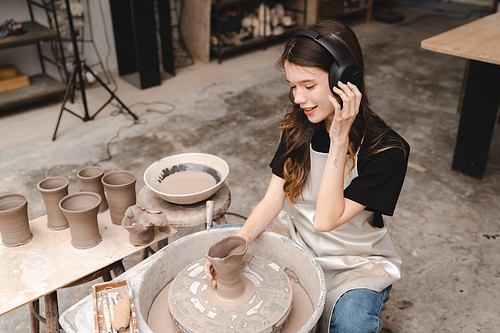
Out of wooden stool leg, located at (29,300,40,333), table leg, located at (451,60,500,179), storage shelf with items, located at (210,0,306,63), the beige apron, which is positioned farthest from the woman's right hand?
storage shelf with items, located at (210,0,306,63)

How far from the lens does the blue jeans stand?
1.15m

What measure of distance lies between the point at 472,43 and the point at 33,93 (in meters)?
3.33

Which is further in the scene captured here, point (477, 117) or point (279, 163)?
point (477, 117)

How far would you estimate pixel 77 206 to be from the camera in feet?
4.68

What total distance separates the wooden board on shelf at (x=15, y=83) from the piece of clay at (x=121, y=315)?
3370 millimetres

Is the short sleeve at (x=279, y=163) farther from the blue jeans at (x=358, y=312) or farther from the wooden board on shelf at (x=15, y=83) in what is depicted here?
the wooden board on shelf at (x=15, y=83)

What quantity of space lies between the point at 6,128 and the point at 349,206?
125 inches

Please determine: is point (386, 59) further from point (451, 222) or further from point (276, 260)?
point (276, 260)

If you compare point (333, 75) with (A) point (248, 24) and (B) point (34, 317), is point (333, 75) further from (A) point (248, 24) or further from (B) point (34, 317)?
(A) point (248, 24)

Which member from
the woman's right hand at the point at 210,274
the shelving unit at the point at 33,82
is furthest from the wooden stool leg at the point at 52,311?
the shelving unit at the point at 33,82

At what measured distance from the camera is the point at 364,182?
1225 mm

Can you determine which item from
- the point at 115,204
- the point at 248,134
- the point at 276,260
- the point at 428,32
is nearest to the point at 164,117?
the point at 248,134

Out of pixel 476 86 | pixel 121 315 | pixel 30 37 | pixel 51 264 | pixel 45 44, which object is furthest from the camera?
pixel 45 44

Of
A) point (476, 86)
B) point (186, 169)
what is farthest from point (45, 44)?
point (476, 86)
